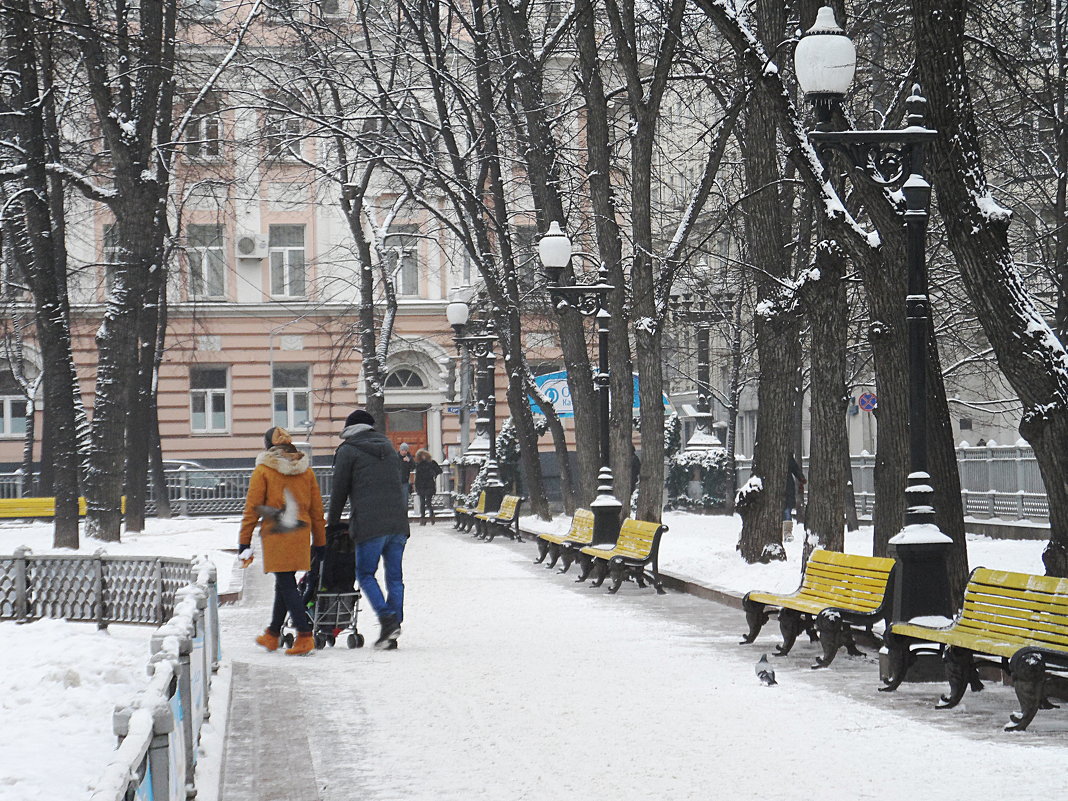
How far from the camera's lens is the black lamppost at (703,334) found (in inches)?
1412

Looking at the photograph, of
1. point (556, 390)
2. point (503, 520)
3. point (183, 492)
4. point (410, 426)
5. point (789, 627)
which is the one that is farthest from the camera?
point (410, 426)

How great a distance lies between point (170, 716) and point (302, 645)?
781cm

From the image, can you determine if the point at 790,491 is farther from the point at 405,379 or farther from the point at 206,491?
the point at 405,379

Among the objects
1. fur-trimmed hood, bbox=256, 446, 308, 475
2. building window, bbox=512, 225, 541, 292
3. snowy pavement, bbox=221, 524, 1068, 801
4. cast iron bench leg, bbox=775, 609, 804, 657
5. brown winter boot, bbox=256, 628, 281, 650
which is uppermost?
building window, bbox=512, 225, 541, 292

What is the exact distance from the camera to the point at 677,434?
43844 mm

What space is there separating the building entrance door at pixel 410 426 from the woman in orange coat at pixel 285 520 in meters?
38.5

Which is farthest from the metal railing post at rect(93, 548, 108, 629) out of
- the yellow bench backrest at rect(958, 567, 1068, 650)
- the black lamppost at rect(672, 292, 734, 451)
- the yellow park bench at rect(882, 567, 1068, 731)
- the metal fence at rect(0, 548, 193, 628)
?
the black lamppost at rect(672, 292, 734, 451)

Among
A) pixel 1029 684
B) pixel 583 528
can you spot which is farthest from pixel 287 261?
pixel 1029 684

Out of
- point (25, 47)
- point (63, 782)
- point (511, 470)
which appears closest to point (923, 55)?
point (63, 782)

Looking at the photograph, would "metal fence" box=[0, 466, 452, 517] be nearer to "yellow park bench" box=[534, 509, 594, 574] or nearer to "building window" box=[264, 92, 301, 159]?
"building window" box=[264, 92, 301, 159]

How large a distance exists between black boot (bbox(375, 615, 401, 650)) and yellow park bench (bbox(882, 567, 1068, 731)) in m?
4.13

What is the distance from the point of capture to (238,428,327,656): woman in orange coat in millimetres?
12547

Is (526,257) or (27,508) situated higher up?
(526,257)

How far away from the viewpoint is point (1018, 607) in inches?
372
